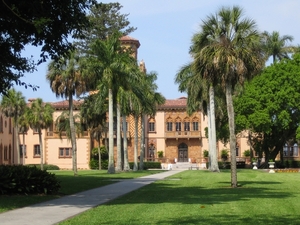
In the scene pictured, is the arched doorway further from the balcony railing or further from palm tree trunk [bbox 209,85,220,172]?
palm tree trunk [bbox 209,85,220,172]

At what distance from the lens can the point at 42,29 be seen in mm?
18625

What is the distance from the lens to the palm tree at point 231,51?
28203mm

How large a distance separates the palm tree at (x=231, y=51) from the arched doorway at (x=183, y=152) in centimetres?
6479

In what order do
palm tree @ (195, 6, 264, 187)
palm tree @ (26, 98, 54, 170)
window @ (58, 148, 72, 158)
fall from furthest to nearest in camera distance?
window @ (58, 148, 72, 158) → palm tree @ (26, 98, 54, 170) → palm tree @ (195, 6, 264, 187)

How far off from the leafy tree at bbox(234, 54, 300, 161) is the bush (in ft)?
137

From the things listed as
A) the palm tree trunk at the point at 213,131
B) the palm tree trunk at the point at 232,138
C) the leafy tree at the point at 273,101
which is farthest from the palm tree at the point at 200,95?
the palm tree trunk at the point at 232,138

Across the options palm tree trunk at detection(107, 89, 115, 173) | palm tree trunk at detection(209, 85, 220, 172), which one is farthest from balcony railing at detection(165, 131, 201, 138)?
palm tree trunk at detection(107, 89, 115, 173)

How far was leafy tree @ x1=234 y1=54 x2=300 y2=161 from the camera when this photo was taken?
6400 centimetres

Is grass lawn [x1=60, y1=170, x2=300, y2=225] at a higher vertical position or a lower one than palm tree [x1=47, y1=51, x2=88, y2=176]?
lower

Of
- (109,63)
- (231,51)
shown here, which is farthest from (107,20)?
(231,51)

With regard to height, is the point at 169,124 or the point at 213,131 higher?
the point at 169,124

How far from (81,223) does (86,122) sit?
2387 inches

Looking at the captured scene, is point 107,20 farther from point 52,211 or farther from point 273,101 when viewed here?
Result: point 52,211

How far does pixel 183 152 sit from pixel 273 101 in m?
30.9
